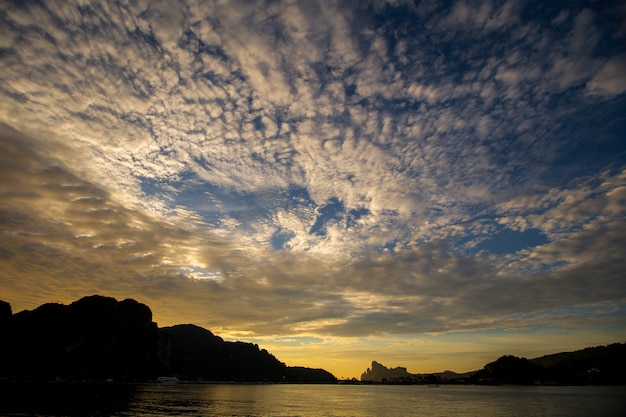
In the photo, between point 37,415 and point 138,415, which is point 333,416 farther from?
point 37,415

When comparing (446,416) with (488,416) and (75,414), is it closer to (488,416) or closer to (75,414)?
(488,416)

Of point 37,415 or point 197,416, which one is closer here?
point 37,415

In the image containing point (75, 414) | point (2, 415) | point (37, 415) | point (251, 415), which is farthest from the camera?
point (251, 415)

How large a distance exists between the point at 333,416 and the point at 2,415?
7400 centimetres

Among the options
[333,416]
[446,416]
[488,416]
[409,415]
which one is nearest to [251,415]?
[333,416]

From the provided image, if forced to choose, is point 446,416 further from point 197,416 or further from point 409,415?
point 197,416

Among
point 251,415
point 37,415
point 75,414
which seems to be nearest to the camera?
point 37,415

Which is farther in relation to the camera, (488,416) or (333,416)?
(488,416)

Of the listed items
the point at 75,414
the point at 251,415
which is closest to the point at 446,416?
the point at 251,415

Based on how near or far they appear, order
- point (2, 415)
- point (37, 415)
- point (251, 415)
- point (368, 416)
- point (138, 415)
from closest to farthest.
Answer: point (2, 415)
point (37, 415)
point (138, 415)
point (251, 415)
point (368, 416)

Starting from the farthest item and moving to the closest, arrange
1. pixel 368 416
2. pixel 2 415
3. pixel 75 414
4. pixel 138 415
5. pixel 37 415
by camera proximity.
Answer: pixel 368 416 → pixel 138 415 → pixel 75 414 → pixel 37 415 → pixel 2 415

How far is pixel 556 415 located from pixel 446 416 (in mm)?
31429

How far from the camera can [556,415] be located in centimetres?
10438

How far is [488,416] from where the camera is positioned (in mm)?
106000
